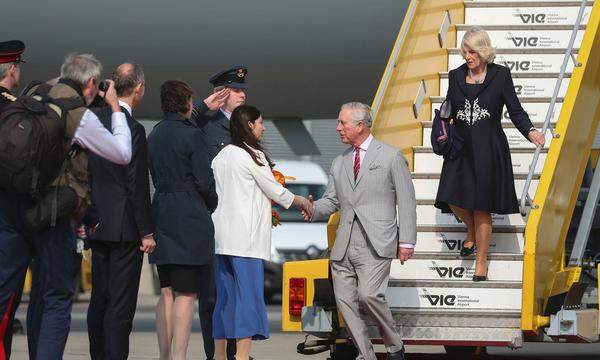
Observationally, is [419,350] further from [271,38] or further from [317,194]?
[317,194]

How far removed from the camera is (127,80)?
282 inches

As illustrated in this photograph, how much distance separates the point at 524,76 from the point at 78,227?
173 inches

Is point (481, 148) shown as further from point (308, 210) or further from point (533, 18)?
point (533, 18)

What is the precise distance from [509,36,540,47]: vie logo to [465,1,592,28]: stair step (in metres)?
0.27

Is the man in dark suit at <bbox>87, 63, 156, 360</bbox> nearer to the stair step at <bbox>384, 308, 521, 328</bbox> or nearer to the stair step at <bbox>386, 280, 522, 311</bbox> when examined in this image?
the stair step at <bbox>384, 308, 521, 328</bbox>

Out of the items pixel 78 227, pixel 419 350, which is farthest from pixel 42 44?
pixel 78 227

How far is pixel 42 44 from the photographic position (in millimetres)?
12828

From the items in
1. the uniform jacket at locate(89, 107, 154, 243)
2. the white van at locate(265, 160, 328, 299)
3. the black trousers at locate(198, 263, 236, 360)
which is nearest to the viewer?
the uniform jacket at locate(89, 107, 154, 243)

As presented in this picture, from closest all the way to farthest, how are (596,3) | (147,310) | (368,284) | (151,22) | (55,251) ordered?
(55,251), (368,284), (596,3), (151,22), (147,310)

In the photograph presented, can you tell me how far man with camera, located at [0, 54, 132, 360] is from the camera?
20.1ft

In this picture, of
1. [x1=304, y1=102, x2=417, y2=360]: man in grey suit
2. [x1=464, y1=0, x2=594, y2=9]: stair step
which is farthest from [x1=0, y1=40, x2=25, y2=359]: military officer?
[x1=464, y1=0, x2=594, y2=9]: stair step

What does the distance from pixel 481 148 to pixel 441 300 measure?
0.92 meters

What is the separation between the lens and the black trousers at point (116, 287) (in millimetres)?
6867

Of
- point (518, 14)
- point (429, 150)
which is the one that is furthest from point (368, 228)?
point (518, 14)
